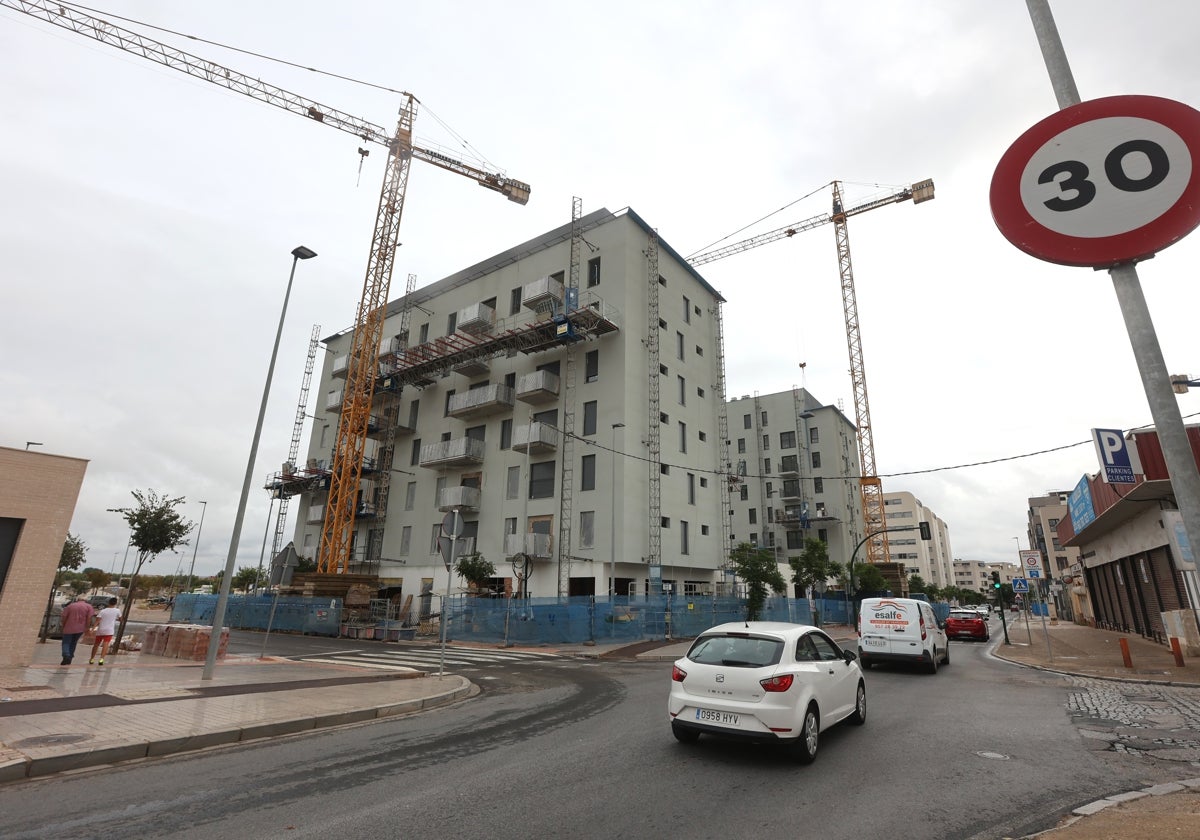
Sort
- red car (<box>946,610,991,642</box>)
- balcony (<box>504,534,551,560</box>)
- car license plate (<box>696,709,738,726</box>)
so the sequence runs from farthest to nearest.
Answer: balcony (<box>504,534,551,560</box>) < red car (<box>946,610,991,642</box>) < car license plate (<box>696,709,738,726</box>)

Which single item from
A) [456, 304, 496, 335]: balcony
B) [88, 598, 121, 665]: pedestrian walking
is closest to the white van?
[88, 598, 121, 665]: pedestrian walking

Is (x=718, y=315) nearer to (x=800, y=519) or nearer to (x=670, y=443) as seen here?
(x=670, y=443)

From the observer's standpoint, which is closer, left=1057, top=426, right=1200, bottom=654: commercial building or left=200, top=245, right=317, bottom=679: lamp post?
left=200, top=245, right=317, bottom=679: lamp post

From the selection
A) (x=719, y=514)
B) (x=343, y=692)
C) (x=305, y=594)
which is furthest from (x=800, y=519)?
(x=343, y=692)

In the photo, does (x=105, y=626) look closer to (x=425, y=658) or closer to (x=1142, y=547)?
(x=425, y=658)

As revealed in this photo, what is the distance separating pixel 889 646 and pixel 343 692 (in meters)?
13.1

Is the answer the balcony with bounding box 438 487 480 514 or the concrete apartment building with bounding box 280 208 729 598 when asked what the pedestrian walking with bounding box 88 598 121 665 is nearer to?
the concrete apartment building with bounding box 280 208 729 598

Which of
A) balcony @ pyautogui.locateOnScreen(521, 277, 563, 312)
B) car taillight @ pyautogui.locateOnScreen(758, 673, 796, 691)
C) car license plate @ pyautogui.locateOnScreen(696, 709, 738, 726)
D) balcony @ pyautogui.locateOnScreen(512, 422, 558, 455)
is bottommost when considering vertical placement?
car license plate @ pyautogui.locateOnScreen(696, 709, 738, 726)

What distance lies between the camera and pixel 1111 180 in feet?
10.1

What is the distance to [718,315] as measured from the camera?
1781 inches

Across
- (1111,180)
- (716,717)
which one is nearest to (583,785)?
(716,717)

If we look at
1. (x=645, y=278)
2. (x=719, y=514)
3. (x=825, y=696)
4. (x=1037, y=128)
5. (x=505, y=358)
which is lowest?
(x=825, y=696)

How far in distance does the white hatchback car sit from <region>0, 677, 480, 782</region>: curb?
5043 millimetres

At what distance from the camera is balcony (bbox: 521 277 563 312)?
36594 mm
